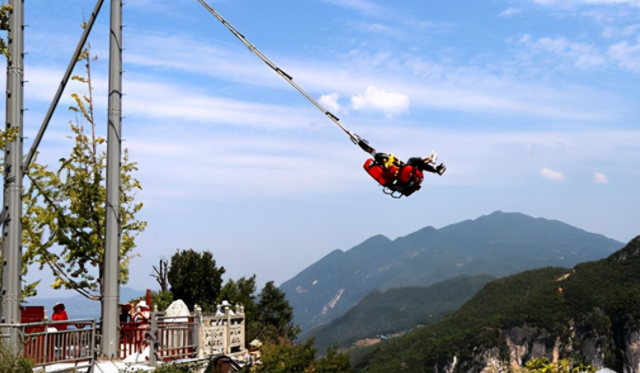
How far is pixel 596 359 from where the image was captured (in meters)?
173

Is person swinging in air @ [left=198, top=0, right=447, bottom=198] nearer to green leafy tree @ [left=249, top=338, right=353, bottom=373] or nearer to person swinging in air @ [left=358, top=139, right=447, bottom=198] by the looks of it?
person swinging in air @ [left=358, top=139, right=447, bottom=198]

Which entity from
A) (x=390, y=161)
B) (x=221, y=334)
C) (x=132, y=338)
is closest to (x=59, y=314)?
(x=132, y=338)

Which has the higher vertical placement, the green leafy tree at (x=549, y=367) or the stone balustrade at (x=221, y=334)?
the stone balustrade at (x=221, y=334)

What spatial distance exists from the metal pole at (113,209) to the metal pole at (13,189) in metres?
1.87

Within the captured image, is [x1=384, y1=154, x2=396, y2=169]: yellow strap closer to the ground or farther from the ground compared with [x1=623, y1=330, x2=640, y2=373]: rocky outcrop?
farther from the ground

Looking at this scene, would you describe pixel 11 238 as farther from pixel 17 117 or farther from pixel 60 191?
pixel 60 191

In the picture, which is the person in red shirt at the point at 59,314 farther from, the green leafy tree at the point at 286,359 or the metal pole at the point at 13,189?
the green leafy tree at the point at 286,359

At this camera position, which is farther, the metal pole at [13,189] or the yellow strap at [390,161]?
the metal pole at [13,189]

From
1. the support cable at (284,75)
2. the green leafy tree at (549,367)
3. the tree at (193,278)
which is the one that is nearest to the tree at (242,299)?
the tree at (193,278)

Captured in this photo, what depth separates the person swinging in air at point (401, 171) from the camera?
48.3 feet

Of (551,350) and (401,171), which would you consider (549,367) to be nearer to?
(401,171)

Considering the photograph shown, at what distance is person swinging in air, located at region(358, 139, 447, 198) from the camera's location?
14734 mm

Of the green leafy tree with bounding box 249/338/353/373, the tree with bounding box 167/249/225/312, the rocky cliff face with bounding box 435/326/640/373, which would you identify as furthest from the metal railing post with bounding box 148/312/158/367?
the rocky cliff face with bounding box 435/326/640/373

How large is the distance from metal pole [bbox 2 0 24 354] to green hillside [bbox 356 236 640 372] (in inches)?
6472
